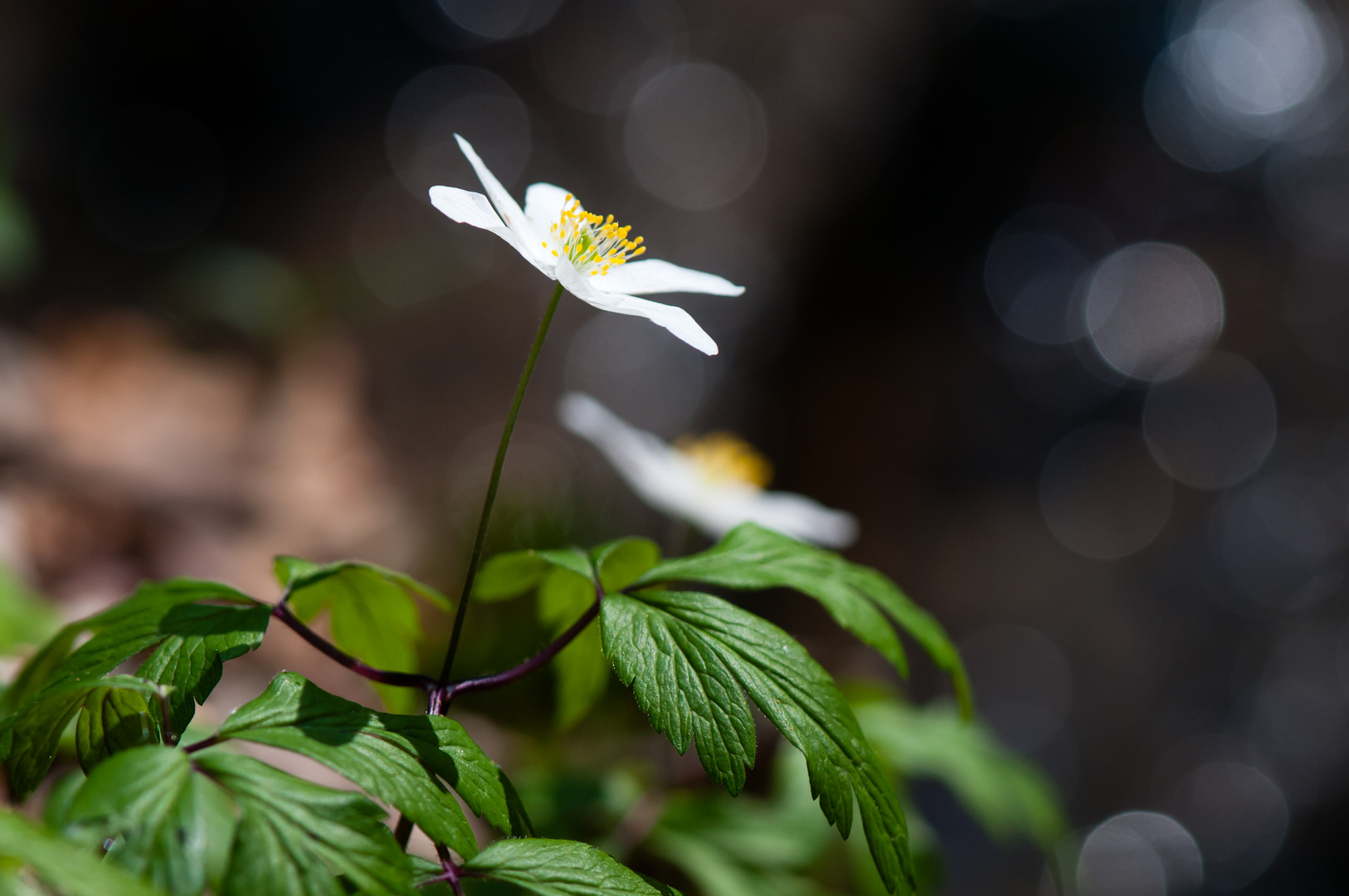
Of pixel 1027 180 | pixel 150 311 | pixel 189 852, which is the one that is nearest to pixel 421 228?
pixel 150 311

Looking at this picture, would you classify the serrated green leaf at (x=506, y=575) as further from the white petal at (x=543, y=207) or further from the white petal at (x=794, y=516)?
the white petal at (x=794, y=516)

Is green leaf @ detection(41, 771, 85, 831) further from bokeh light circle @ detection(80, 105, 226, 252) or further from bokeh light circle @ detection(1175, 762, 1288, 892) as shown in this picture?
bokeh light circle @ detection(80, 105, 226, 252)

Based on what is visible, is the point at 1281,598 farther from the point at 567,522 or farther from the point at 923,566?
the point at 567,522

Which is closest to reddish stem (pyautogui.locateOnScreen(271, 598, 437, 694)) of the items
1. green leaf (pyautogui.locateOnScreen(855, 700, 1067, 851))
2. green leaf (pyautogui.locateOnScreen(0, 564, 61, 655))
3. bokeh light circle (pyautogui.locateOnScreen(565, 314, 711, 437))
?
green leaf (pyautogui.locateOnScreen(0, 564, 61, 655))

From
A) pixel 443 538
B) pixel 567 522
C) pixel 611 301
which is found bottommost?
pixel 443 538

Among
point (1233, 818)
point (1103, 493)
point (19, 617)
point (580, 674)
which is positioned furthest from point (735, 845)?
point (1103, 493)

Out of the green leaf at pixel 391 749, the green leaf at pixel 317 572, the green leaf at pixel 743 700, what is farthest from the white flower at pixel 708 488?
the green leaf at pixel 391 749

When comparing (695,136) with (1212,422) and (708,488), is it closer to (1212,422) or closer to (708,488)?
(1212,422)
